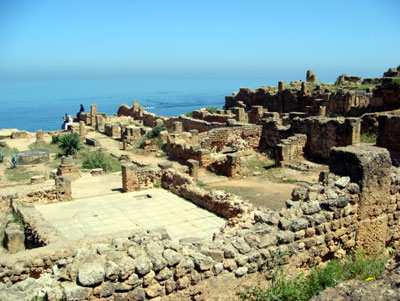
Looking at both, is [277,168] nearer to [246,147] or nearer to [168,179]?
[246,147]

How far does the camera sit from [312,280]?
14.9ft

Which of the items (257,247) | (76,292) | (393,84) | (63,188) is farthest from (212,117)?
(76,292)

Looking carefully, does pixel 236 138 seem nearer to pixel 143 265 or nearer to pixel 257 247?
pixel 257 247

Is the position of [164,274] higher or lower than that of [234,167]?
higher

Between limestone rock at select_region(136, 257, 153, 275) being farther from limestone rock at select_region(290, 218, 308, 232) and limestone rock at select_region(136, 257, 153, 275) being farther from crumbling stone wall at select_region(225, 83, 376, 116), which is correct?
crumbling stone wall at select_region(225, 83, 376, 116)

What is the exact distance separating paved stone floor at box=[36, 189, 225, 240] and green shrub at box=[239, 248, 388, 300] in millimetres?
3433

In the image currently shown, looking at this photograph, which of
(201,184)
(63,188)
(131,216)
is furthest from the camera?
(201,184)

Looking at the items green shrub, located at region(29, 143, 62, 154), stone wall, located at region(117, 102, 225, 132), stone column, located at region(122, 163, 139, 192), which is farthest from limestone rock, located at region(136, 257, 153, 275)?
green shrub, located at region(29, 143, 62, 154)

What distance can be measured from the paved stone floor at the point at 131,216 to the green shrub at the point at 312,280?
3.43 meters

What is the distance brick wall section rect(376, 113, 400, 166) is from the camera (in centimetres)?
1230

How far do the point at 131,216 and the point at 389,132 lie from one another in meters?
8.36

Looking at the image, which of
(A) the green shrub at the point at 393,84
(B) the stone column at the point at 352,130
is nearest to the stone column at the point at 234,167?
(B) the stone column at the point at 352,130

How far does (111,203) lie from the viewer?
443 inches

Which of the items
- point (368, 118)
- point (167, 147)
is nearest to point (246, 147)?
point (167, 147)
